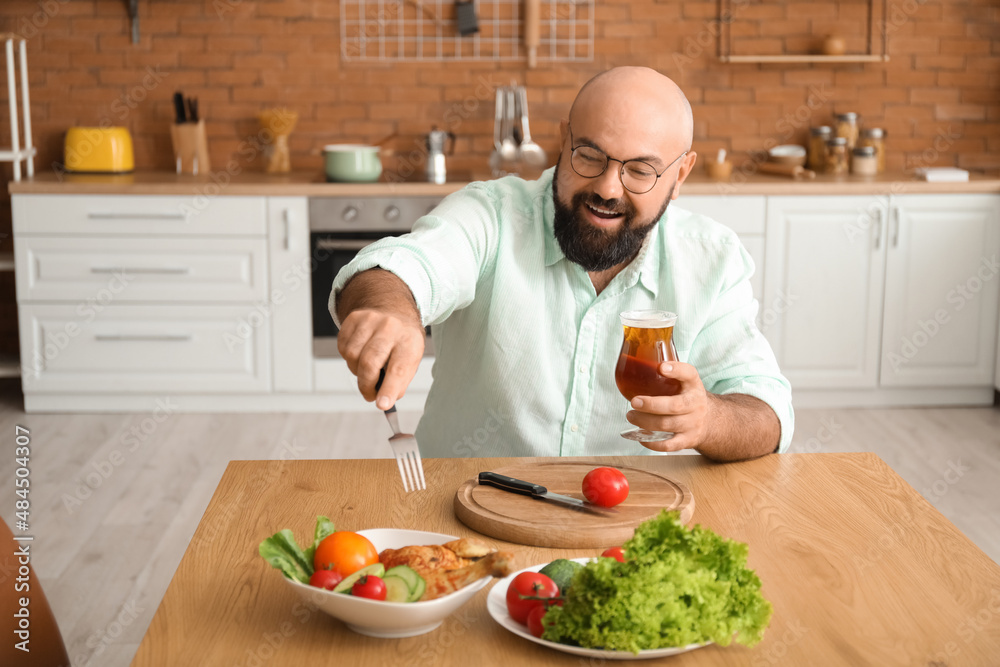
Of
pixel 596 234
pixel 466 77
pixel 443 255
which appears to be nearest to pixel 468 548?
pixel 443 255

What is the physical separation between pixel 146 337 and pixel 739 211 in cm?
237

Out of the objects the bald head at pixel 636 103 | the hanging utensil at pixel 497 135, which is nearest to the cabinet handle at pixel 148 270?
the hanging utensil at pixel 497 135

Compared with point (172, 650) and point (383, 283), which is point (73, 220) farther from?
point (172, 650)

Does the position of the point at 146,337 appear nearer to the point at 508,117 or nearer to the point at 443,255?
the point at 508,117

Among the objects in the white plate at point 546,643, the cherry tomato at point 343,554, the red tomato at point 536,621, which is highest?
the cherry tomato at point 343,554

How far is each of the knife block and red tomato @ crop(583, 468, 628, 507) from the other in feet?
11.0

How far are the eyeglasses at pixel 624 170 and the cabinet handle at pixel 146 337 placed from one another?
2.59 metres

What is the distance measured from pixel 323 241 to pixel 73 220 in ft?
3.11

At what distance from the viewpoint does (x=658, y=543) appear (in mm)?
995

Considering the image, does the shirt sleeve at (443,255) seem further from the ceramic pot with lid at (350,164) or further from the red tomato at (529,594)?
the ceramic pot with lid at (350,164)

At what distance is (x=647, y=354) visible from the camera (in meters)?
1.36

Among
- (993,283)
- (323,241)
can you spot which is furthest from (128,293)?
(993,283)

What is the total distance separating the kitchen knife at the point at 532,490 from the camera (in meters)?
1.29

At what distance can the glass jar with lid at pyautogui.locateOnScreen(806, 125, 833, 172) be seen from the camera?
14.1ft
